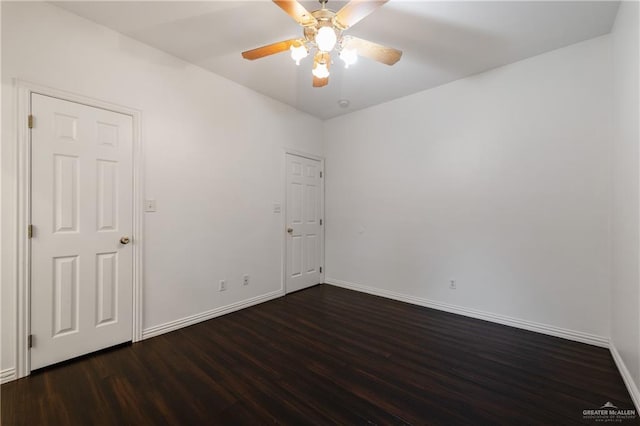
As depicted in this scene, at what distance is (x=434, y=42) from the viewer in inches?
94.4

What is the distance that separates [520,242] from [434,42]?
2127mm

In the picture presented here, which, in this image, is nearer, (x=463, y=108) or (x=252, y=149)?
(x=463, y=108)

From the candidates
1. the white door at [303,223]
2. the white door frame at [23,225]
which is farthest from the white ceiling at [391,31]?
the white door at [303,223]

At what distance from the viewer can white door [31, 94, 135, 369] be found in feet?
6.38

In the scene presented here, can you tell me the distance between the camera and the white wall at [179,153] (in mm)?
1876

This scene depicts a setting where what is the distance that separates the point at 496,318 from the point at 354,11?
3.13 meters

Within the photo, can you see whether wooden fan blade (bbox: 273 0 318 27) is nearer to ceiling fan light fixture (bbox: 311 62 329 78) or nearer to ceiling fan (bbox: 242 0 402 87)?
ceiling fan (bbox: 242 0 402 87)

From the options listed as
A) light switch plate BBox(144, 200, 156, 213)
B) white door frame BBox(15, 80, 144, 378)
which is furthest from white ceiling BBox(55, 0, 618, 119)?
light switch plate BBox(144, 200, 156, 213)

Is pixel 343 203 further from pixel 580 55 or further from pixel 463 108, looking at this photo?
pixel 580 55

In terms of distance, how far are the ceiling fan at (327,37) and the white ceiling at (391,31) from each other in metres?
0.33

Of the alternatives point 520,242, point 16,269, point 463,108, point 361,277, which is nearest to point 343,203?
point 361,277

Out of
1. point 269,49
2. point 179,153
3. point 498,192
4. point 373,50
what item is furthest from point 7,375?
point 498,192

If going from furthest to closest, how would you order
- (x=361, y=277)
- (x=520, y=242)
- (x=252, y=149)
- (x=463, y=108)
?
(x=361, y=277), (x=252, y=149), (x=463, y=108), (x=520, y=242)

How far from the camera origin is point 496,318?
9.24ft
